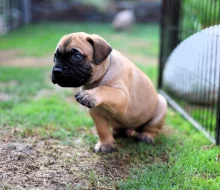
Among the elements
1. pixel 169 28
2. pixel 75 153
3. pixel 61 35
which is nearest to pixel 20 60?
pixel 61 35

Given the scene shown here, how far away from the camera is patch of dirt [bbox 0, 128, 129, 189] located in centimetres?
345

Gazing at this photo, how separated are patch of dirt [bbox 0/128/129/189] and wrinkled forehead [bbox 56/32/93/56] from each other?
117cm

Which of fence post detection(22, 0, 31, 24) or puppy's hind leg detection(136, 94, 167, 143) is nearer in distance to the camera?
puppy's hind leg detection(136, 94, 167, 143)

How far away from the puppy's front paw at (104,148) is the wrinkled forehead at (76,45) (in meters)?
1.19

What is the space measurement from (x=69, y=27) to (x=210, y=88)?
10.9 meters

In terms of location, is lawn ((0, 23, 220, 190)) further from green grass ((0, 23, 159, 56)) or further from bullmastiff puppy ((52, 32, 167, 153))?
green grass ((0, 23, 159, 56))

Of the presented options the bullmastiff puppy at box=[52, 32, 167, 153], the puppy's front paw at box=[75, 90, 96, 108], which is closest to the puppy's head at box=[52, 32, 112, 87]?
the bullmastiff puppy at box=[52, 32, 167, 153]

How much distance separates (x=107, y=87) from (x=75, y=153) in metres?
0.95

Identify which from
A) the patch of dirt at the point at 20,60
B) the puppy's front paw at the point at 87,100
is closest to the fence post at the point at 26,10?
the patch of dirt at the point at 20,60

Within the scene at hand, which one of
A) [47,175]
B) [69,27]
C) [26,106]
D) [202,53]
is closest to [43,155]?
[47,175]

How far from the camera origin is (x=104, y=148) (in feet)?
14.3

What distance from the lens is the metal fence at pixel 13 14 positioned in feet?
48.4

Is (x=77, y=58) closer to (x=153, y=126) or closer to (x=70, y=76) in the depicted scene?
(x=70, y=76)

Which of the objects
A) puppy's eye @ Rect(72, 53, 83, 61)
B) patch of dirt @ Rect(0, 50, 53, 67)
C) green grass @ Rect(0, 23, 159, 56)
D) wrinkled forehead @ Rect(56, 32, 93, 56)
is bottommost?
green grass @ Rect(0, 23, 159, 56)
